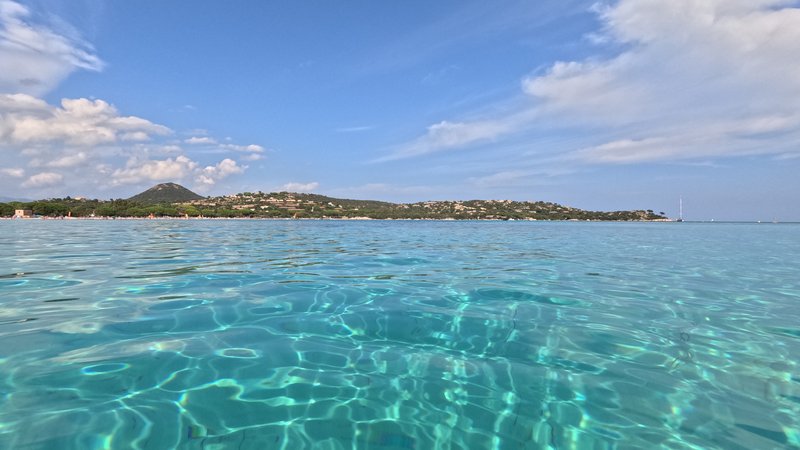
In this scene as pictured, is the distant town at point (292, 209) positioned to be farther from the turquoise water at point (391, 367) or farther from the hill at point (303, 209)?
the turquoise water at point (391, 367)

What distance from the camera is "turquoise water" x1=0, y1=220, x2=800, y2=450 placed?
3.22m

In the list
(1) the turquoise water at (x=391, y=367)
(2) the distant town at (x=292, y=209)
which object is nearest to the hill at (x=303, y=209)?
(2) the distant town at (x=292, y=209)

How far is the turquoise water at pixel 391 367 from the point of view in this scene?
322 cm

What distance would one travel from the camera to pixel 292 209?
489 feet

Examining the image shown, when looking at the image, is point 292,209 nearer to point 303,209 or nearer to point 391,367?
point 303,209

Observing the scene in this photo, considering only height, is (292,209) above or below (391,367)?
above

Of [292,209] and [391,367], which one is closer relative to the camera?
[391,367]

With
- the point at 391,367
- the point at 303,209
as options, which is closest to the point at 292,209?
the point at 303,209

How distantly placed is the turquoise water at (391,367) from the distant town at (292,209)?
124149mm

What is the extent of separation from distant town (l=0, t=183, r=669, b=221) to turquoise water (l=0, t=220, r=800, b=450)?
124m

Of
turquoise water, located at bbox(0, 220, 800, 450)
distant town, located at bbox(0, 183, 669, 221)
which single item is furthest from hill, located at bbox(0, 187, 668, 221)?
turquoise water, located at bbox(0, 220, 800, 450)

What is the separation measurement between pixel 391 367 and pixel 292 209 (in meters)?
151

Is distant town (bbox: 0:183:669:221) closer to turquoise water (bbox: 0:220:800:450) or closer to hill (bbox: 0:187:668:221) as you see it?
hill (bbox: 0:187:668:221)

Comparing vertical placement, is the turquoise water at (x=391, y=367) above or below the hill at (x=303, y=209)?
below
